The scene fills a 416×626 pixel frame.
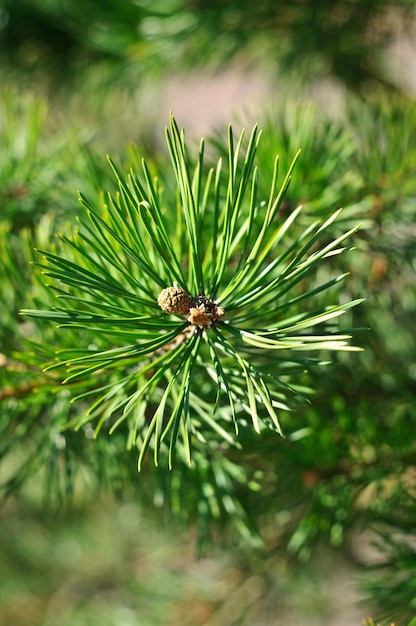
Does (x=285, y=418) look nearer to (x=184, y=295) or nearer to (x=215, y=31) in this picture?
(x=184, y=295)

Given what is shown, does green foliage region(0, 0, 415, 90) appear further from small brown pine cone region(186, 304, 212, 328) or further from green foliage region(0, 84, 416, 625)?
small brown pine cone region(186, 304, 212, 328)

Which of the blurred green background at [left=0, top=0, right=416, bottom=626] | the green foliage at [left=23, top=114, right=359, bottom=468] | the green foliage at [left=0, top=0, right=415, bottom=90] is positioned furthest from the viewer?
the green foliage at [left=0, top=0, right=415, bottom=90]

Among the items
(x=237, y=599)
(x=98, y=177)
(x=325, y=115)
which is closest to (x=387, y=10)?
(x=325, y=115)

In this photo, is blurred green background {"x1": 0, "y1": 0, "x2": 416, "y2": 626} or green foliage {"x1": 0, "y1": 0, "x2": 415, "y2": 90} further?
green foliage {"x1": 0, "y1": 0, "x2": 415, "y2": 90}

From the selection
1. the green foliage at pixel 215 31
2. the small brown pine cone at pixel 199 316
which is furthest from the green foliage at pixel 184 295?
the green foliage at pixel 215 31

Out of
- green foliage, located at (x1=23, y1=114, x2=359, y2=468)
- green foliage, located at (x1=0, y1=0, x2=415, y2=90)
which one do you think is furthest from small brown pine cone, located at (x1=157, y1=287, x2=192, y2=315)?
green foliage, located at (x1=0, y1=0, x2=415, y2=90)

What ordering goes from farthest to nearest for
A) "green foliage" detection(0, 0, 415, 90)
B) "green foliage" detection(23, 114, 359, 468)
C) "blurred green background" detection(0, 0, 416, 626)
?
1. "green foliage" detection(0, 0, 415, 90)
2. "blurred green background" detection(0, 0, 416, 626)
3. "green foliage" detection(23, 114, 359, 468)

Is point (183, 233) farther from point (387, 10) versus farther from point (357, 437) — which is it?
point (387, 10)
